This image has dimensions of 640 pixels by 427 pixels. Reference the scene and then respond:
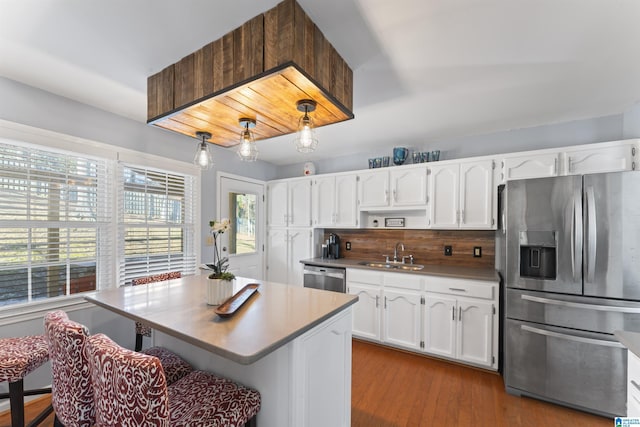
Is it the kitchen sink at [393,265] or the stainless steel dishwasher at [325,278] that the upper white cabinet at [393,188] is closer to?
the kitchen sink at [393,265]

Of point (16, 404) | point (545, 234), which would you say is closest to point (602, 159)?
point (545, 234)

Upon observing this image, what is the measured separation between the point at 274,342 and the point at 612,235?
→ 2445 mm

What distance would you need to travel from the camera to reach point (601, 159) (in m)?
2.39

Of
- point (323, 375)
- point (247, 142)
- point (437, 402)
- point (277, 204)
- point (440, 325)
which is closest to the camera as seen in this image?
point (323, 375)

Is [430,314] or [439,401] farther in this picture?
[430,314]

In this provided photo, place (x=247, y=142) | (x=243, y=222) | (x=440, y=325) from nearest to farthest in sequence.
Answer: (x=247, y=142) → (x=440, y=325) → (x=243, y=222)

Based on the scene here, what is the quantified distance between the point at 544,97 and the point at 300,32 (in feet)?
7.08

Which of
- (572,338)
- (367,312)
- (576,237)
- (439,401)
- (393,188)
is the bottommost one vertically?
(439,401)

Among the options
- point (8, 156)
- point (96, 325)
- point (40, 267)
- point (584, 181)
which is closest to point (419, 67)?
point (584, 181)

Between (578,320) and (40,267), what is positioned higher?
(40,267)

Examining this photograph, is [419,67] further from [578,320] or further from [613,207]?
[578,320]

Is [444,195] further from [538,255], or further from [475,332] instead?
[475,332]

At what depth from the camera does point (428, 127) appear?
9.61ft

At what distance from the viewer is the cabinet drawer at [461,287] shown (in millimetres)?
2535
